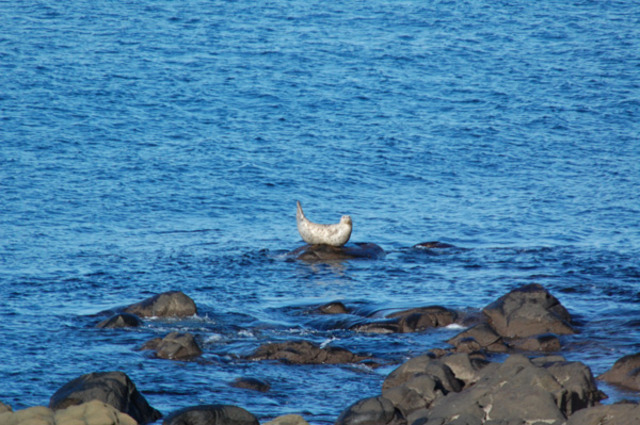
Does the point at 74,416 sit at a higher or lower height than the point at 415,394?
higher

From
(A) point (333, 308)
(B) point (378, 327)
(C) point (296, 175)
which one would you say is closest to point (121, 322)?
(A) point (333, 308)

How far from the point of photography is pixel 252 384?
13.1 metres

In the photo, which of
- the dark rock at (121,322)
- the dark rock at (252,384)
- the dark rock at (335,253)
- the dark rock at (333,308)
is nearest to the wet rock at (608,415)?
the dark rock at (252,384)

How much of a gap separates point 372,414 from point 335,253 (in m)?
9.99

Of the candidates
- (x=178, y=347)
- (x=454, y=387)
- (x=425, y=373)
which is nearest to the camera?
(x=454, y=387)

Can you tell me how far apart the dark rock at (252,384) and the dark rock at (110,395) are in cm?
140

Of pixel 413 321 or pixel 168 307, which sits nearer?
pixel 413 321

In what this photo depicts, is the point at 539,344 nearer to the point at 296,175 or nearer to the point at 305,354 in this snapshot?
the point at 305,354

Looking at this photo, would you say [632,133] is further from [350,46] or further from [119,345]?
[119,345]

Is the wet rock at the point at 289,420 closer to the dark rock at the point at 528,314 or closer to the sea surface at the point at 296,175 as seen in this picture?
the sea surface at the point at 296,175

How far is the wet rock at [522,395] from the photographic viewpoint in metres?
10.8

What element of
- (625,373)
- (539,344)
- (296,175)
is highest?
(625,373)

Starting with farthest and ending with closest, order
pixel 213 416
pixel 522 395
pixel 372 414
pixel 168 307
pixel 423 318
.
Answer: pixel 168 307, pixel 423 318, pixel 372 414, pixel 213 416, pixel 522 395

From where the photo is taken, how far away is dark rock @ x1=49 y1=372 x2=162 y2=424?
457 inches
